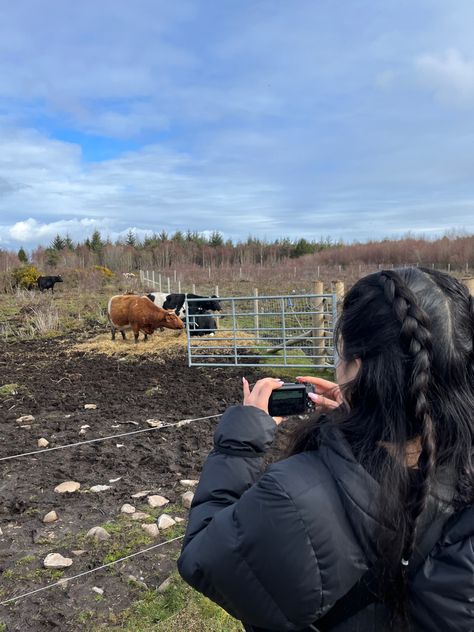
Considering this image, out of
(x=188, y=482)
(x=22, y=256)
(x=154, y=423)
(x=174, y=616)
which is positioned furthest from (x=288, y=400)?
(x=22, y=256)

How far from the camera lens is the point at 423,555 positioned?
2.98 ft

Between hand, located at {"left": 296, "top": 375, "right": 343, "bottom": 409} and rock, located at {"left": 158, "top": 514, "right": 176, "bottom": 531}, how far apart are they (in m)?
2.29

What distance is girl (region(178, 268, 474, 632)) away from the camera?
87 cm

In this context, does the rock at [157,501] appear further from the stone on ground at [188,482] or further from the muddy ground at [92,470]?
the stone on ground at [188,482]

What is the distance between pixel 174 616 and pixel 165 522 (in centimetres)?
97

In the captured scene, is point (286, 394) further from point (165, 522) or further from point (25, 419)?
point (25, 419)

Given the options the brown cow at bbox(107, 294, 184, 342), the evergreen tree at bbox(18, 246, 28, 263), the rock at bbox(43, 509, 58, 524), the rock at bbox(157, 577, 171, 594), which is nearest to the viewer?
the rock at bbox(157, 577, 171, 594)

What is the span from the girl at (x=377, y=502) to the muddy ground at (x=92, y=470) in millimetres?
572

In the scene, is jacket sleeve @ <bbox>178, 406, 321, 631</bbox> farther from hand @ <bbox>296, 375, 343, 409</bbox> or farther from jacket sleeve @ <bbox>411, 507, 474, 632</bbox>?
hand @ <bbox>296, 375, 343, 409</bbox>

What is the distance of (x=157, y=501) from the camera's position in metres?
3.69

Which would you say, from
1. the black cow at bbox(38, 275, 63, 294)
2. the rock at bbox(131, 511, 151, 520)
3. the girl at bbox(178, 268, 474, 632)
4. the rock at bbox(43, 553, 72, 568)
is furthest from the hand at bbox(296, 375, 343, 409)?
the black cow at bbox(38, 275, 63, 294)

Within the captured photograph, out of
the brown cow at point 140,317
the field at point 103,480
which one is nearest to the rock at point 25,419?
the field at point 103,480

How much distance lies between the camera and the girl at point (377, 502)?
2.85 ft

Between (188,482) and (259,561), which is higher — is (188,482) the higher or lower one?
the lower one
